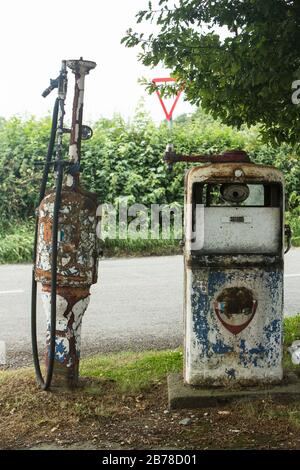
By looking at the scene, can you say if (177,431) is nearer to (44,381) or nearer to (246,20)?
(44,381)

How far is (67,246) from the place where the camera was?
4.05 metres

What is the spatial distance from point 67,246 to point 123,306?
145 inches

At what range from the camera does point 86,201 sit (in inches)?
161

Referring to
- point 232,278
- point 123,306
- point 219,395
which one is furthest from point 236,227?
point 123,306

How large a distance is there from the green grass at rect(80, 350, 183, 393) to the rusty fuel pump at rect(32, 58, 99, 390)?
42 centimetres

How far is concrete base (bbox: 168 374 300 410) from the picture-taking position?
153 inches

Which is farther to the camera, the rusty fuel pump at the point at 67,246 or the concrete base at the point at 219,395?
the rusty fuel pump at the point at 67,246

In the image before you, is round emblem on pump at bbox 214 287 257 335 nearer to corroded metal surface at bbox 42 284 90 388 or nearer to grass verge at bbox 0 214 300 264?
corroded metal surface at bbox 42 284 90 388

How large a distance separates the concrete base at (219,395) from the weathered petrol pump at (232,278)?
60 millimetres

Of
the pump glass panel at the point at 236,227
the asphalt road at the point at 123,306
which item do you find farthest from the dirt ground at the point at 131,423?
the asphalt road at the point at 123,306

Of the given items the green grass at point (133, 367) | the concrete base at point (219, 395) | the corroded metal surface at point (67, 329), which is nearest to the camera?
the concrete base at point (219, 395)

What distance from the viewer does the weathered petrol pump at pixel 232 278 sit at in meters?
3.96

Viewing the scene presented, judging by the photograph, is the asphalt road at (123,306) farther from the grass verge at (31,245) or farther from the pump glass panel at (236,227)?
the pump glass panel at (236,227)

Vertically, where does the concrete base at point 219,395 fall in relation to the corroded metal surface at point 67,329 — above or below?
below
